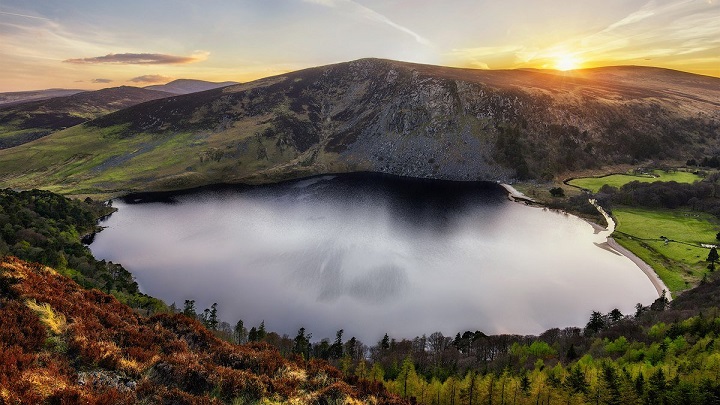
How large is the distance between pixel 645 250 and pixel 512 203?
59368mm

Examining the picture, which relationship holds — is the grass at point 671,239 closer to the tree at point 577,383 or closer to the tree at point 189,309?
the tree at point 577,383

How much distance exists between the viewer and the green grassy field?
591 ft

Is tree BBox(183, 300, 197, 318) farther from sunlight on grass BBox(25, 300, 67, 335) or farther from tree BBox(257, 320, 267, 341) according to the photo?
sunlight on grass BBox(25, 300, 67, 335)

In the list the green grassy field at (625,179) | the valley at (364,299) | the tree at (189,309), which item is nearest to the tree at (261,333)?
the valley at (364,299)

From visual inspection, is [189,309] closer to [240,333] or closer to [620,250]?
[240,333]

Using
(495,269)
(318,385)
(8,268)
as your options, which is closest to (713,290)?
(495,269)

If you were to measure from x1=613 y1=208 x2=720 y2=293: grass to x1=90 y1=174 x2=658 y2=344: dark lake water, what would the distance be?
6.66 meters

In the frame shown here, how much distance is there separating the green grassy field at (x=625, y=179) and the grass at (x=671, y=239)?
130ft

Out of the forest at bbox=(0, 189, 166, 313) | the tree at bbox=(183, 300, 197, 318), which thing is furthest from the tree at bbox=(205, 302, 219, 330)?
the forest at bbox=(0, 189, 166, 313)

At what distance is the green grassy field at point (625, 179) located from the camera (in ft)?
591

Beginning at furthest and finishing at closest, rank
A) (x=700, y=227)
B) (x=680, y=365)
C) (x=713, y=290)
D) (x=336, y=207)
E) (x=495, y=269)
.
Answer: (x=336, y=207) < (x=700, y=227) < (x=495, y=269) < (x=713, y=290) < (x=680, y=365)

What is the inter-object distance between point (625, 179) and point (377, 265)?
159m

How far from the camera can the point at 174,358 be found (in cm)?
1914

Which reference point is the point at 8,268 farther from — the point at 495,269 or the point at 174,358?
the point at 495,269
